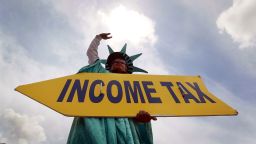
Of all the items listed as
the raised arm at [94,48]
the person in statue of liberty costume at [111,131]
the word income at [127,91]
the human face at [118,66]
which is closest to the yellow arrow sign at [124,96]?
the word income at [127,91]

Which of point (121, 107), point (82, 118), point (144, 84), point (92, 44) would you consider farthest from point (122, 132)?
point (92, 44)

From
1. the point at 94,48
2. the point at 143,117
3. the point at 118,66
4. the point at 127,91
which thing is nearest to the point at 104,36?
the point at 94,48

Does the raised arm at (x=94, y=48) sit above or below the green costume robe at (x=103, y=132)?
above

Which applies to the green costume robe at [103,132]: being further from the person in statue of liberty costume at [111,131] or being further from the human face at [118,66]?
the human face at [118,66]

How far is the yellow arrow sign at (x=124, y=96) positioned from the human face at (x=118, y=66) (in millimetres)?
843

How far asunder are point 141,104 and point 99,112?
604 mm

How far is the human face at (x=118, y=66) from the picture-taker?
5.04 metres

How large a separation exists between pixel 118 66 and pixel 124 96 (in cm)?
139

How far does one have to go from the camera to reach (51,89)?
3670 mm

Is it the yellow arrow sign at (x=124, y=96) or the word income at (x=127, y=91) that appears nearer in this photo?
the yellow arrow sign at (x=124, y=96)

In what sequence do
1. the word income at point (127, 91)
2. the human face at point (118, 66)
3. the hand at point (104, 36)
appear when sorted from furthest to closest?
the hand at point (104, 36) → the human face at point (118, 66) → the word income at point (127, 91)

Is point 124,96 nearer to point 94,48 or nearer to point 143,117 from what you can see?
point 143,117

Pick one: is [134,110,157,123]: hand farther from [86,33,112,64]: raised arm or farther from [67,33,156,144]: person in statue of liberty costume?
[86,33,112,64]: raised arm

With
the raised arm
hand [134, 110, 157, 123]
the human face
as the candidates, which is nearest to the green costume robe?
hand [134, 110, 157, 123]
